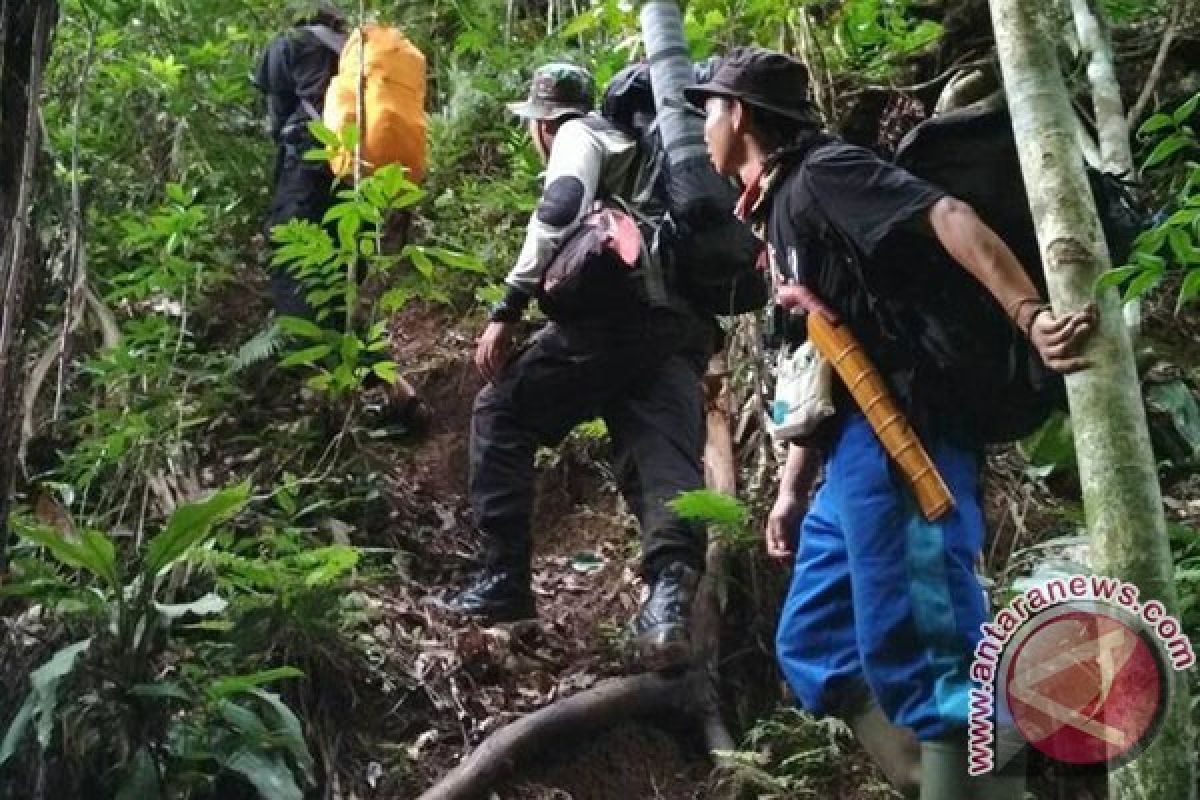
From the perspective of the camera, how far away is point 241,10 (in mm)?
9438

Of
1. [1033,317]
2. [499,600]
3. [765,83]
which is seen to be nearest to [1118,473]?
[1033,317]

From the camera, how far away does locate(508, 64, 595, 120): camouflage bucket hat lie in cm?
548

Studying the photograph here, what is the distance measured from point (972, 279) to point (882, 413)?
1.26 ft

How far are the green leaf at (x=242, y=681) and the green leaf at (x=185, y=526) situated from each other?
1.26ft

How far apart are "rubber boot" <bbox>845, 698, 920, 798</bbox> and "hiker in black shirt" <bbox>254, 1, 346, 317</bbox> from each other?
4212mm

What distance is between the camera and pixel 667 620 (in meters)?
4.80

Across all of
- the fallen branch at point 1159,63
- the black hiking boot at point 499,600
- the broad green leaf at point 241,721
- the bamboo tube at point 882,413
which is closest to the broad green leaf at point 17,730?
the broad green leaf at point 241,721

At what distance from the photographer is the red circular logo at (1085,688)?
2598mm

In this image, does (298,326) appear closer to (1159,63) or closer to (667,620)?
(667,620)

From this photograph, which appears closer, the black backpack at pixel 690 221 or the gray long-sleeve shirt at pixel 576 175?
the black backpack at pixel 690 221

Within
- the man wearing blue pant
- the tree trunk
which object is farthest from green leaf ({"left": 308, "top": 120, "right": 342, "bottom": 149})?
the man wearing blue pant

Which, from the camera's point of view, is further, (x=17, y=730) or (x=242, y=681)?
(x=242, y=681)

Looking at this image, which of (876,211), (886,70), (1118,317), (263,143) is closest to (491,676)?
(876,211)

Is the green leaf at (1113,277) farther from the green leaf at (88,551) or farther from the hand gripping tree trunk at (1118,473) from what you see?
the green leaf at (88,551)
